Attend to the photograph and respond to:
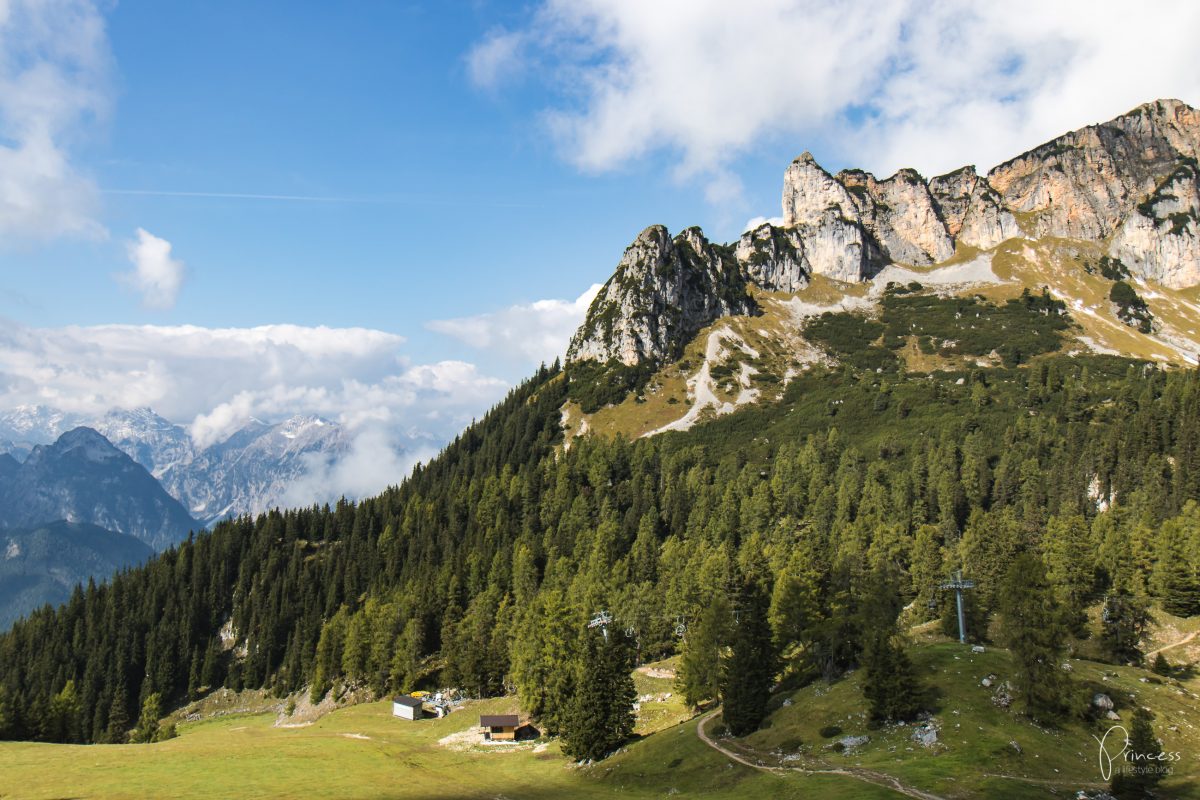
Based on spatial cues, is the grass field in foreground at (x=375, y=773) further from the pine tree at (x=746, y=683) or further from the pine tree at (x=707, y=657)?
the pine tree at (x=707, y=657)

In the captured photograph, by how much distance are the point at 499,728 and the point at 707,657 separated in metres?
27.1

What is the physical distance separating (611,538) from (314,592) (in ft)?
255

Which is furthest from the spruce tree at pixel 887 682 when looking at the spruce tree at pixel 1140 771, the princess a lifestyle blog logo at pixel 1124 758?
the spruce tree at pixel 1140 771

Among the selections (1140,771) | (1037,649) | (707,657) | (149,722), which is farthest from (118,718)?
(1140,771)

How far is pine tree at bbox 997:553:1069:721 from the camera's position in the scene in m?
59.4

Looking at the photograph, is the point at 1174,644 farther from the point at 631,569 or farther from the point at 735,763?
the point at 631,569

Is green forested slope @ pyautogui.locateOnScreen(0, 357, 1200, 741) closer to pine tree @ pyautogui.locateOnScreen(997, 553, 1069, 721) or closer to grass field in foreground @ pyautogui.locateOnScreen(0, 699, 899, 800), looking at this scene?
grass field in foreground @ pyautogui.locateOnScreen(0, 699, 899, 800)

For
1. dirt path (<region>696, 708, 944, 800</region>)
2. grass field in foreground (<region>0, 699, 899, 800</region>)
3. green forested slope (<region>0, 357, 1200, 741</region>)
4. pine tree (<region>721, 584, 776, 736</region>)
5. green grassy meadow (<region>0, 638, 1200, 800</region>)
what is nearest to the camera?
dirt path (<region>696, 708, 944, 800</region>)

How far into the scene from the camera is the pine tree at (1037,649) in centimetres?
5938

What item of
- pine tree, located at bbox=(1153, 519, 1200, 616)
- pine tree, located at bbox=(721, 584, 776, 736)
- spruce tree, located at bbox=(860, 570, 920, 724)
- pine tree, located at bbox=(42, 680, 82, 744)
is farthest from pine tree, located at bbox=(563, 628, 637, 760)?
pine tree, located at bbox=(42, 680, 82, 744)

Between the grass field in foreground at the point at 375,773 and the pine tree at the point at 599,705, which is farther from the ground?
the pine tree at the point at 599,705

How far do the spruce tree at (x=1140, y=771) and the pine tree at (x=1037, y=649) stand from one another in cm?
832

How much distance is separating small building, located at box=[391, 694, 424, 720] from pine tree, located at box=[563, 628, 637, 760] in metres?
41.2

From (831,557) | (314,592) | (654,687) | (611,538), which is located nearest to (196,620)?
(314,592)
